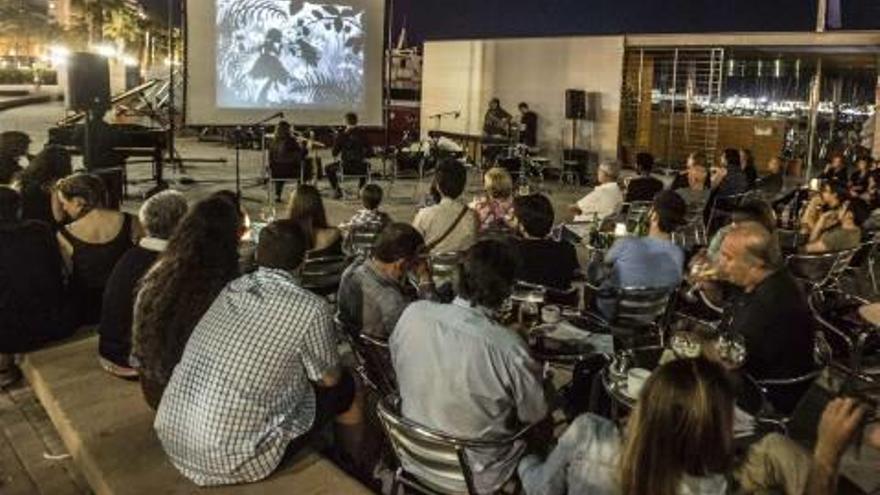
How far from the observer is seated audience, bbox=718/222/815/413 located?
3.36 metres

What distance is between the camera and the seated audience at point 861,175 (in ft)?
31.3

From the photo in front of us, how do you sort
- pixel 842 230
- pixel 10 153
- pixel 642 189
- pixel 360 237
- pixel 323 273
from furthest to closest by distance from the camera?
pixel 642 189 → pixel 10 153 → pixel 842 230 → pixel 360 237 → pixel 323 273

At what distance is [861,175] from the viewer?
33.0ft

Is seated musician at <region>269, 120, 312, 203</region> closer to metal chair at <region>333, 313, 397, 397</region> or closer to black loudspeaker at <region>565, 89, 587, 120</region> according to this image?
black loudspeaker at <region>565, 89, 587, 120</region>

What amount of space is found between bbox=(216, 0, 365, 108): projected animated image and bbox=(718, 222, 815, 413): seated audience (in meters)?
10.1

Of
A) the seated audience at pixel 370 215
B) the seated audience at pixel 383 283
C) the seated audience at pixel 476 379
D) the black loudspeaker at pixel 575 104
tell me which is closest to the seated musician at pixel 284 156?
the seated audience at pixel 370 215

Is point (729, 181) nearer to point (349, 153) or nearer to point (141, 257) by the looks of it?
point (349, 153)

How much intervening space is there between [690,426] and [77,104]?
11.2m

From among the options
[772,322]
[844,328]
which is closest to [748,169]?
[844,328]

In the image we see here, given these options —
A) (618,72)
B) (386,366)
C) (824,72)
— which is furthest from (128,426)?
(824,72)

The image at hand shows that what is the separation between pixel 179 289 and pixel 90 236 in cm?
185

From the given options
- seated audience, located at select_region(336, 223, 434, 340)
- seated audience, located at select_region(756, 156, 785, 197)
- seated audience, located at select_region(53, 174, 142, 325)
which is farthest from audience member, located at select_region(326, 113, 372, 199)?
seated audience, located at select_region(336, 223, 434, 340)

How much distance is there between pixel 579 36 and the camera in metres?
16.2

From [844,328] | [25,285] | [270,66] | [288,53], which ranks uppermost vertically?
[288,53]
